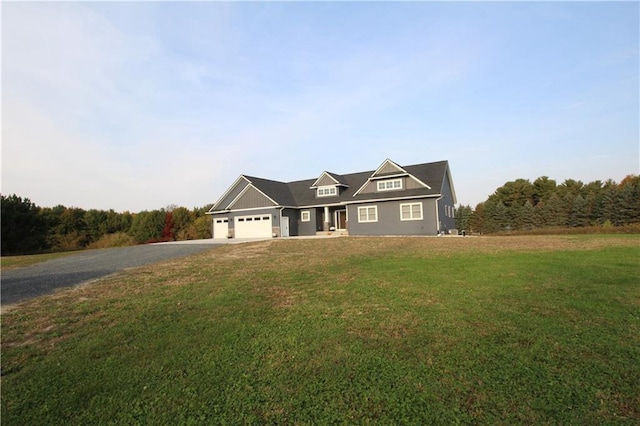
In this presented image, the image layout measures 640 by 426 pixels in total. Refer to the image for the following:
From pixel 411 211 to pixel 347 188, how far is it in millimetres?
8372

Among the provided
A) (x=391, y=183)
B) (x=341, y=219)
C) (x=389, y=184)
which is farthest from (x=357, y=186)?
(x=391, y=183)

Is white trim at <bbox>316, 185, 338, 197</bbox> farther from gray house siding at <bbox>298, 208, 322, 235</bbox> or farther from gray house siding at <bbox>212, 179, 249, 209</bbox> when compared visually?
gray house siding at <bbox>212, 179, 249, 209</bbox>

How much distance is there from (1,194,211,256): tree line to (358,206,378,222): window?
20.3 metres

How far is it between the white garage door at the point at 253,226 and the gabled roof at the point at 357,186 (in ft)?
7.29

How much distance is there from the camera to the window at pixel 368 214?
2798cm

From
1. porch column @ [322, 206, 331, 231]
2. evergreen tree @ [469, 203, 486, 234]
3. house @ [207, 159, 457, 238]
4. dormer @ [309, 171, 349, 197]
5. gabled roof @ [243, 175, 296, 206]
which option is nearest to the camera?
house @ [207, 159, 457, 238]

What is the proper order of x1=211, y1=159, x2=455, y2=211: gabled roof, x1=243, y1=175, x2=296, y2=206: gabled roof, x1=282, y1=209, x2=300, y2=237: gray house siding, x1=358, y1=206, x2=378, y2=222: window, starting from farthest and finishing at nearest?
x1=243, y1=175, x2=296, y2=206: gabled roof
x1=282, y1=209, x2=300, y2=237: gray house siding
x1=358, y1=206, x2=378, y2=222: window
x1=211, y1=159, x2=455, y2=211: gabled roof

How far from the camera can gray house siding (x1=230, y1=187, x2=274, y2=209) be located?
31205 mm

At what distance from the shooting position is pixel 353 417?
3.12 meters

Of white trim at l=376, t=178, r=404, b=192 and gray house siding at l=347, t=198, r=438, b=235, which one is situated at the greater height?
white trim at l=376, t=178, r=404, b=192

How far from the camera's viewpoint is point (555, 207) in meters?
47.5

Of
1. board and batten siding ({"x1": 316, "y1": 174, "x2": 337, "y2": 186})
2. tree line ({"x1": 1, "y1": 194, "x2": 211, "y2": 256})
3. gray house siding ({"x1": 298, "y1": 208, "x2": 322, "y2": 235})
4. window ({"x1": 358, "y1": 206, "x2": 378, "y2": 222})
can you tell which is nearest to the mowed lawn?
window ({"x1": 358, "y1": 206, "x2": 378, "y2": 222})

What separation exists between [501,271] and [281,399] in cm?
822

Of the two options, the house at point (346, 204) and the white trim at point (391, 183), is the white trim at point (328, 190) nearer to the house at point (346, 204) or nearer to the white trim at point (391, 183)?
the house at point (346, 204)
